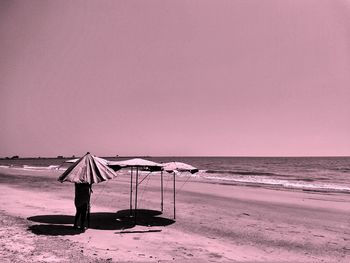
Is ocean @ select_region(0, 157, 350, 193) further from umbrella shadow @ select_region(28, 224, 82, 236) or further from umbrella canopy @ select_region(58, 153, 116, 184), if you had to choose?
umbrella shadow @ select_region(28, 224, 82, 236)

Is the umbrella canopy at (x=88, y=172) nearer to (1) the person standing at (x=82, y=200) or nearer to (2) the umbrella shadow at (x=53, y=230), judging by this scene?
(1) the person standing at (x=82, y=200)

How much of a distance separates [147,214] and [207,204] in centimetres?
482

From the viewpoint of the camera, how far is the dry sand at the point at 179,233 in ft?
29.8

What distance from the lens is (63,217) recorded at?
13984 mm

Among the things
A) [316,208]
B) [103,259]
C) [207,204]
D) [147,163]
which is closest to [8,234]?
[103,259]

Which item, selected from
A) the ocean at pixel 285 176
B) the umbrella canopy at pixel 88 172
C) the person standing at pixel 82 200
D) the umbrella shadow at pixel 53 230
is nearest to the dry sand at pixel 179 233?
the umbrella shadow at pixel 53 230

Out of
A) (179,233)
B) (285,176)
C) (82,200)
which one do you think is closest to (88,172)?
(82,200)

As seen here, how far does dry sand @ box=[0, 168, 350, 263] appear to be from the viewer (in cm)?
909

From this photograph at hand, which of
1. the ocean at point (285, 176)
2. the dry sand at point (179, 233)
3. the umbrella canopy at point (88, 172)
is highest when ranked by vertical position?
the umbrella canopy at point (88, 172)

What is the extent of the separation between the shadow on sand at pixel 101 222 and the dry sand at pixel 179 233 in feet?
0.10

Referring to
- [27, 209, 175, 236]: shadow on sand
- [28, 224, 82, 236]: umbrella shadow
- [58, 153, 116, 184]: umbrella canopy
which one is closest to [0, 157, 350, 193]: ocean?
[27, 209, 175, 236]: shadow on sand

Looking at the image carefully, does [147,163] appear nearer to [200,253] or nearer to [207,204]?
[200,253]

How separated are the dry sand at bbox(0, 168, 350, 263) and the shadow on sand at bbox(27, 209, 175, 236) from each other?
32 mm

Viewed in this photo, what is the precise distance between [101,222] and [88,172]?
3040 mm
